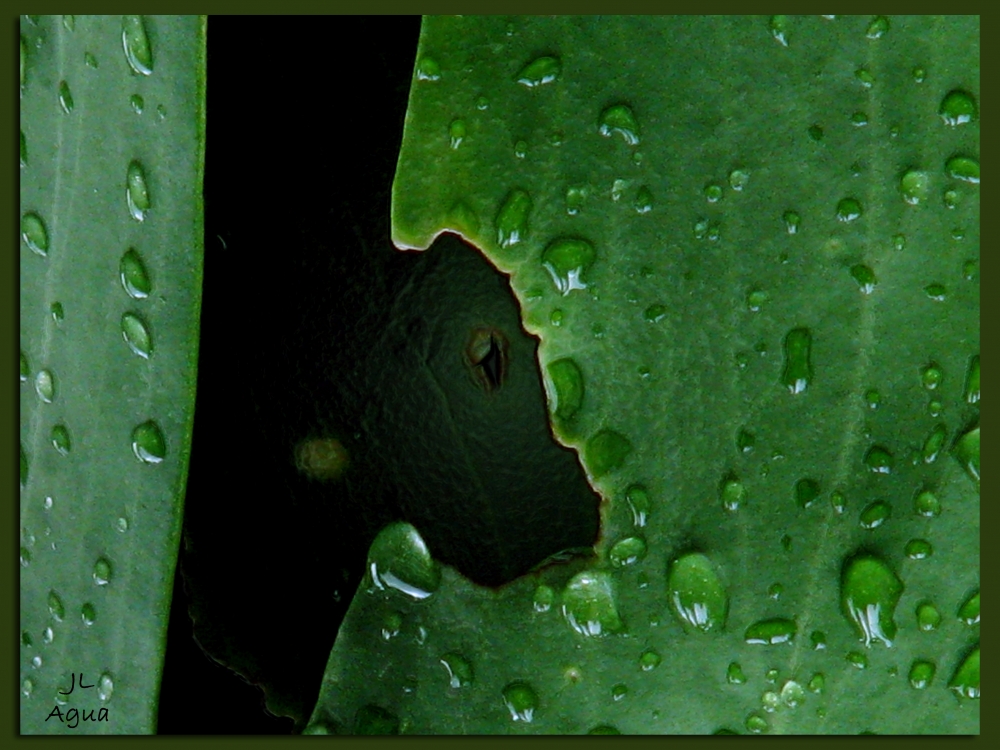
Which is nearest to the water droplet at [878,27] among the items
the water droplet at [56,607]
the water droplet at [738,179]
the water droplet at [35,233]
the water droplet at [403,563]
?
the water droplet at [738,179]

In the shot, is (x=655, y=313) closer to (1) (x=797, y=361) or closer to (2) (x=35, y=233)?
(1) (x=797, y=361)

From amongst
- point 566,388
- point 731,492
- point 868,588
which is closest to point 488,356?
point 566,388

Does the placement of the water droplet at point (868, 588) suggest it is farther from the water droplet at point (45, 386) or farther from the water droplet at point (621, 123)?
the water droplet at point (45, 386)

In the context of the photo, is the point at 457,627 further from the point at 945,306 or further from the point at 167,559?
the point at 945,306

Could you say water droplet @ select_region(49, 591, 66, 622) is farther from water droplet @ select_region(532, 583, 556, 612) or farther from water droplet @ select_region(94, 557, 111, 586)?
water droplet @ select_region(532, 583, 556, 612)

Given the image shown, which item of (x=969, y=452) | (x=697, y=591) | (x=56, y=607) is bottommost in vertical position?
(x=56, y=607)

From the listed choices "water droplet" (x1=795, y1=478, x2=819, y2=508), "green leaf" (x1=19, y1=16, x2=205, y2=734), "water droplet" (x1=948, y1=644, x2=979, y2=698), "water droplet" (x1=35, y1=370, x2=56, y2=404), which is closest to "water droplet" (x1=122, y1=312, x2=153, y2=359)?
"green leaf" (x1=19, y1=16, x2=205, y2=734)
